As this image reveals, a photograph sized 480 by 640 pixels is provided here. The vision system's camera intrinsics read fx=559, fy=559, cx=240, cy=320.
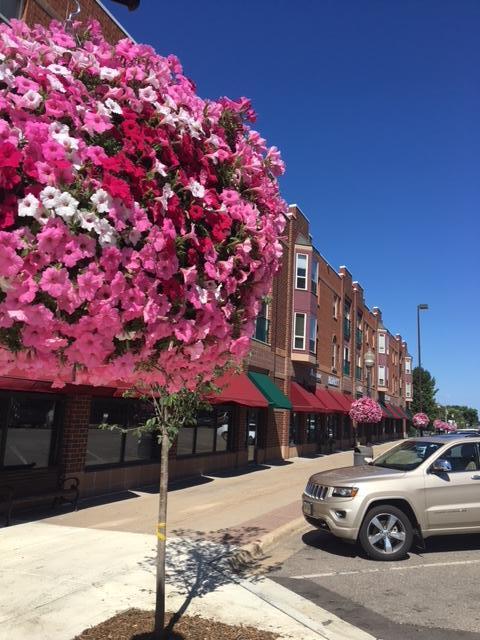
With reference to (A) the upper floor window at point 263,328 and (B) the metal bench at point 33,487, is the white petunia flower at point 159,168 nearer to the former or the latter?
(B) the metal bench at point 33,487

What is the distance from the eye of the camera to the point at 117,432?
12.6 metres

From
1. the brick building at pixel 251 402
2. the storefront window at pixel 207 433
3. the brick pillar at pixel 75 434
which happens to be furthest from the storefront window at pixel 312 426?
the brick pillar at pixel 75 434

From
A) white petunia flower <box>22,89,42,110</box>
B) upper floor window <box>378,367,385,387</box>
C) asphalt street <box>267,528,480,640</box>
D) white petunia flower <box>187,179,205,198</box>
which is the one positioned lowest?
asphalt street <box>267,528,480,640</box>

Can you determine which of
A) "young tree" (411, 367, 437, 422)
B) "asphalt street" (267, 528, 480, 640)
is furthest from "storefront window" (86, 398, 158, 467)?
"young tree" (411, 367, 437, 422)

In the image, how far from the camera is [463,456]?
8.48 m

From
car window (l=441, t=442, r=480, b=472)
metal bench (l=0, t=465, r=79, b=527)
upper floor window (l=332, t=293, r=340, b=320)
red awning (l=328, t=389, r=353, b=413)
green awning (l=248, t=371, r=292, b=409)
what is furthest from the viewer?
upper floor window (l=332, t=293, r=340, b=320)

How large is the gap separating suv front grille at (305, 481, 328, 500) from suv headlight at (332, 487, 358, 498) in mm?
192

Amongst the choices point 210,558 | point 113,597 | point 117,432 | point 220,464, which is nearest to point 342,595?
point 210,558

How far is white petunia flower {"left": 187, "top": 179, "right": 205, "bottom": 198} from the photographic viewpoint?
300cm

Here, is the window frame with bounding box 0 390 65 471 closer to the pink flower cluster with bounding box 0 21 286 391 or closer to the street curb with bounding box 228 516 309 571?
the street curb with bounding box 228 516 309 571

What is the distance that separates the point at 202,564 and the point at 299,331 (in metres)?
20.0

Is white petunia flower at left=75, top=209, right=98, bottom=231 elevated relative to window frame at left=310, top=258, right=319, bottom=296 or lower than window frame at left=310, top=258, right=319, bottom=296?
lower

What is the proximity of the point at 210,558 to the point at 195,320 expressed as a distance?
5.04 m

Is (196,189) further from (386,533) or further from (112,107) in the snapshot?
(386,533)
